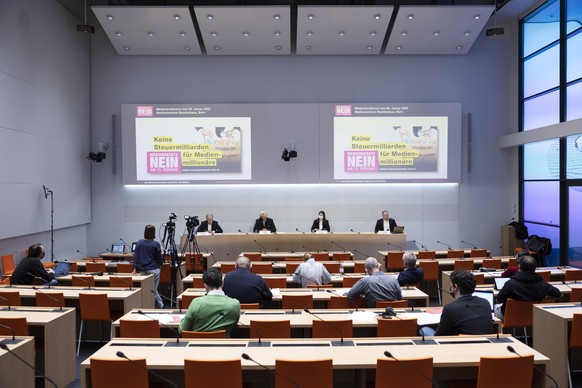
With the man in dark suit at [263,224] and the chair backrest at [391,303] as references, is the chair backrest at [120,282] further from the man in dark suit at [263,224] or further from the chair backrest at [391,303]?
the man in dark suit at [263,224]

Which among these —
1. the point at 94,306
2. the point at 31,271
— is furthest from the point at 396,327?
the point at 31,271

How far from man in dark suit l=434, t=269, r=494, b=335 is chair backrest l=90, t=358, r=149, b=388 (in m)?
2.36

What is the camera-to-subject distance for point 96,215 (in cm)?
1223

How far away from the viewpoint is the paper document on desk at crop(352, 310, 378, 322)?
13.6 ft

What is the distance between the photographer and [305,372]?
283 centimetres

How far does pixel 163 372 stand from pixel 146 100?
32.9ft

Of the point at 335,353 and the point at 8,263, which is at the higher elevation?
the point at 335,353

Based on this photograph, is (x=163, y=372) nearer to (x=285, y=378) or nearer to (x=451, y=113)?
(x=285, y=378)

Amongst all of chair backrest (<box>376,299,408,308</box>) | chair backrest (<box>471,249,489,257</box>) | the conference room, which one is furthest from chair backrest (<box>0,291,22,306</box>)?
chair backrest (<box>471,249,489,257</box>)

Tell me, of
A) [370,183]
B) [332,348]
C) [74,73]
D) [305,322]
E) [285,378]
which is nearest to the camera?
[285,378]

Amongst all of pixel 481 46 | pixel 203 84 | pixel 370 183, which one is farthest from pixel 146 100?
pixel 481 46

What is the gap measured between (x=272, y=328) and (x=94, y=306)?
2.59 meters

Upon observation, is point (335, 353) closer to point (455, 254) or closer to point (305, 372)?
point (305, 372)

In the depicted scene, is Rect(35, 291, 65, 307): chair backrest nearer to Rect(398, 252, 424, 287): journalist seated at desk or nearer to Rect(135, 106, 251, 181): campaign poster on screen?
Rect(398, 252, 424, 287): journalist seated at desk
